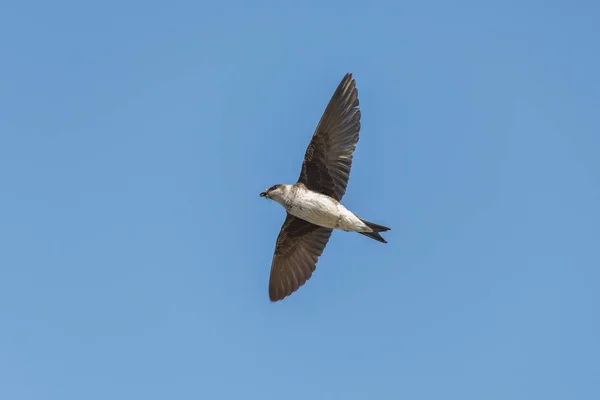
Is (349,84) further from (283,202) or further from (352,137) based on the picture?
(283,202)

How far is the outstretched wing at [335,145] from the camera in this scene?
19.9 m

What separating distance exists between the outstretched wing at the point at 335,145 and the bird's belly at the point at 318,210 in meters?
0.32

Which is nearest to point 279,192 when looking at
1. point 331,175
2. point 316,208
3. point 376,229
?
point 316,208

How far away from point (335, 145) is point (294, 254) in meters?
2.66

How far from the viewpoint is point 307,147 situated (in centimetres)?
2003

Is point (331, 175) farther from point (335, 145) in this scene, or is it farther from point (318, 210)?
point (318, 210)

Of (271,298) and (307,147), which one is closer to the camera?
(307,147)

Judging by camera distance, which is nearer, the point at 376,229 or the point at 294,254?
the point at 376,229

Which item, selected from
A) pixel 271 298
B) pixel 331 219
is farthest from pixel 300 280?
pixel 331 219

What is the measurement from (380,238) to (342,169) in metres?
1.47

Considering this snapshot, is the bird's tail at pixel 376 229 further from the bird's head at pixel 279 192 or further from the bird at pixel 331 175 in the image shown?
the bird's head at pixel 279 192

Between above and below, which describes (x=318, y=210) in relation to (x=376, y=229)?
above

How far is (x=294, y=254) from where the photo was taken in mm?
21609

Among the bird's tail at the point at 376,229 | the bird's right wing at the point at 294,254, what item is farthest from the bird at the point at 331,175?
the bird's right wing at the point at 294,254
